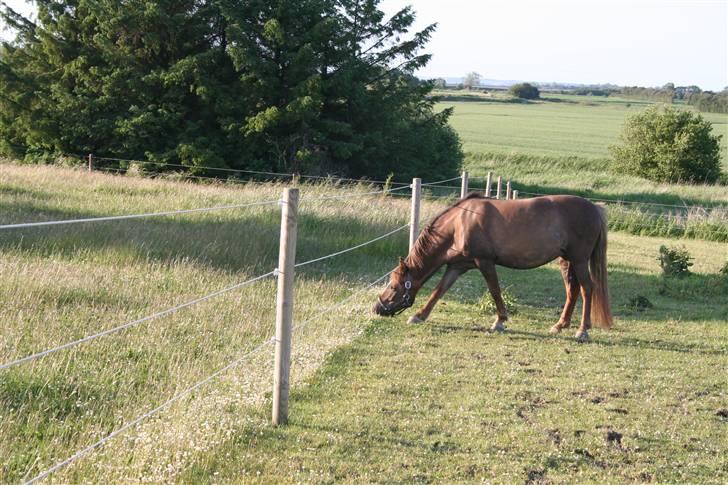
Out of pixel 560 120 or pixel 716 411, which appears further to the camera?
pixel 560 120

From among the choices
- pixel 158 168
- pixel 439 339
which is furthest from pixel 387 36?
pixel 439 339

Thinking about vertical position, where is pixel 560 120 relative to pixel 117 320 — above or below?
above

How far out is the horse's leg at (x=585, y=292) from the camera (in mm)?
7621

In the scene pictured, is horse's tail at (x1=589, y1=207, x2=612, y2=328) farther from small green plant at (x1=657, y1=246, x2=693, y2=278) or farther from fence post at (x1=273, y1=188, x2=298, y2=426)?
fence post at (x1=273, y1=188, x2=298, y2=426)

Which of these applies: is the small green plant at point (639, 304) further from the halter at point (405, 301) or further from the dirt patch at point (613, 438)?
the dirt patch at point (613, 438)

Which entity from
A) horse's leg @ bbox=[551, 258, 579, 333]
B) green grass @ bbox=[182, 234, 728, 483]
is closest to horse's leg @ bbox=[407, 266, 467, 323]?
green grass @ bbox=[182, 234, 728, 483]

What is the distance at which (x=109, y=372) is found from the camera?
5312mm

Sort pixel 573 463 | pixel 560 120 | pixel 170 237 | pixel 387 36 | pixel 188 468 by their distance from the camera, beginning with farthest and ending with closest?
pixel 560 120 → pixel 387 36 → pixel 170 237 → pixel 573 463 → pixel 188 468

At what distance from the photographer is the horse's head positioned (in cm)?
788

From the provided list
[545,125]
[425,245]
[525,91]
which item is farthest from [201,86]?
[525,91]

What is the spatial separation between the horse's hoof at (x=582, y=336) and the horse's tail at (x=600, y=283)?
1.44 ft

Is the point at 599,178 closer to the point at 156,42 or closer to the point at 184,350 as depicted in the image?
the point at 156,42

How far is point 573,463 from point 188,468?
2.33 m

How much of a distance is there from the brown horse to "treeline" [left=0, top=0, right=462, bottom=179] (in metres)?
14.3
